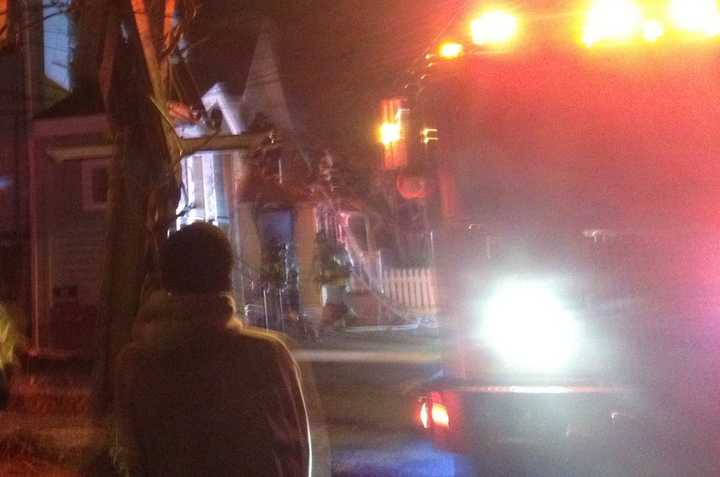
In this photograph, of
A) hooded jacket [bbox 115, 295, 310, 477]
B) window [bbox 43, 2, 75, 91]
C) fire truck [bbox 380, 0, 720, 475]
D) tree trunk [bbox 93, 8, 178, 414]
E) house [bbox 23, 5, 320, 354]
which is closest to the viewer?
hooded jacket [bbox 115, 295, 310, 477]

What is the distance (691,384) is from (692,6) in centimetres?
211

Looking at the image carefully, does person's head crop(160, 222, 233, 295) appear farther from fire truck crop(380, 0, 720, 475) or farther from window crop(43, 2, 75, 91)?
window crop(43, 2, 75, 91)

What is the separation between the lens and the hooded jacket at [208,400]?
2039 millimetres

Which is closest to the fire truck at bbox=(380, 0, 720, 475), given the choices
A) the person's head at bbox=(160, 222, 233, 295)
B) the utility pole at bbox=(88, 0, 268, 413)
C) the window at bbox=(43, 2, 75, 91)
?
the utility pole at bbox=(88, 0, 268, 413)

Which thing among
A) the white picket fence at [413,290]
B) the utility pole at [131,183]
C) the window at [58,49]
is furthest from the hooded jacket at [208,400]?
the white picket fence at [413,290]

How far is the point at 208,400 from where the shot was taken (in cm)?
205


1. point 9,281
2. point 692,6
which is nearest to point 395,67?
point 9,281

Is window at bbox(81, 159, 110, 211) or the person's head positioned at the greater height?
window at bbox(81, 159, 110, 211)

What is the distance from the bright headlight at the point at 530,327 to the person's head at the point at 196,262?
175cm

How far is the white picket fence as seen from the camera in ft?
52.5

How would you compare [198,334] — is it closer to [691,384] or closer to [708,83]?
[691,384]

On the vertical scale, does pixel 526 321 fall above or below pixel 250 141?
below

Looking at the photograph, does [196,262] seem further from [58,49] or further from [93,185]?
[58,49]

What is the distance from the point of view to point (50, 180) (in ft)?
44.4
